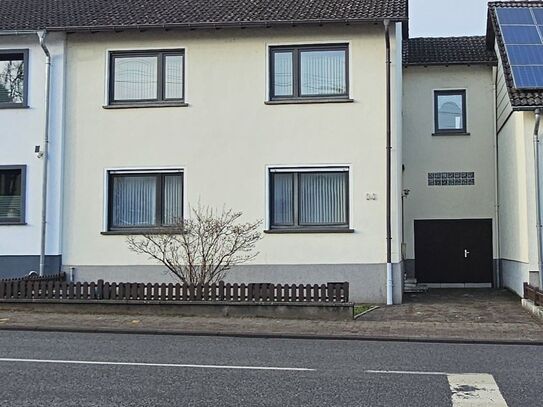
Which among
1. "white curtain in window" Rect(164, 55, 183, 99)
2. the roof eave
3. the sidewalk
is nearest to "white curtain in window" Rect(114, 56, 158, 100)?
"white curtain in window" Rect(164, 55, 183, 99)

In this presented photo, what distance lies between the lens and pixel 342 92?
1684 cm

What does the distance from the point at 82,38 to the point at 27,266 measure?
18.9 ft

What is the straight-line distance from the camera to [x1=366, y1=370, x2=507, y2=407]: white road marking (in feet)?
22.4

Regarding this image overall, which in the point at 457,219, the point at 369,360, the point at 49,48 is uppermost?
the point at 49,48

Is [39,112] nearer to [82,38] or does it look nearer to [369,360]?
[82,38]

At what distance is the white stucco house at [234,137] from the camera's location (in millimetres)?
16438

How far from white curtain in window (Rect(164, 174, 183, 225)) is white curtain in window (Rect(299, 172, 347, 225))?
2.92 meters

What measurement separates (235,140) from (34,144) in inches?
196

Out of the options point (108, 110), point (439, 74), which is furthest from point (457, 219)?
point (108, 110)

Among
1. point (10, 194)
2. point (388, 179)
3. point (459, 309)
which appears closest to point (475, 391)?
point (459, 309)

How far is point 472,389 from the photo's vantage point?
746cm

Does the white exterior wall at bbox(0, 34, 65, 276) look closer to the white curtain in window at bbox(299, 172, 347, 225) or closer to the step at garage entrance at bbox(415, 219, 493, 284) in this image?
the white curtain in window at bbox(299, 172, 347, 225)

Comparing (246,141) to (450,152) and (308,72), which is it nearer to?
(308,72)

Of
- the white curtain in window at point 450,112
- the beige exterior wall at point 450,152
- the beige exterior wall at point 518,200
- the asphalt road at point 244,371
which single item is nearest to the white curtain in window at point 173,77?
the asphalt road at point 244,371
